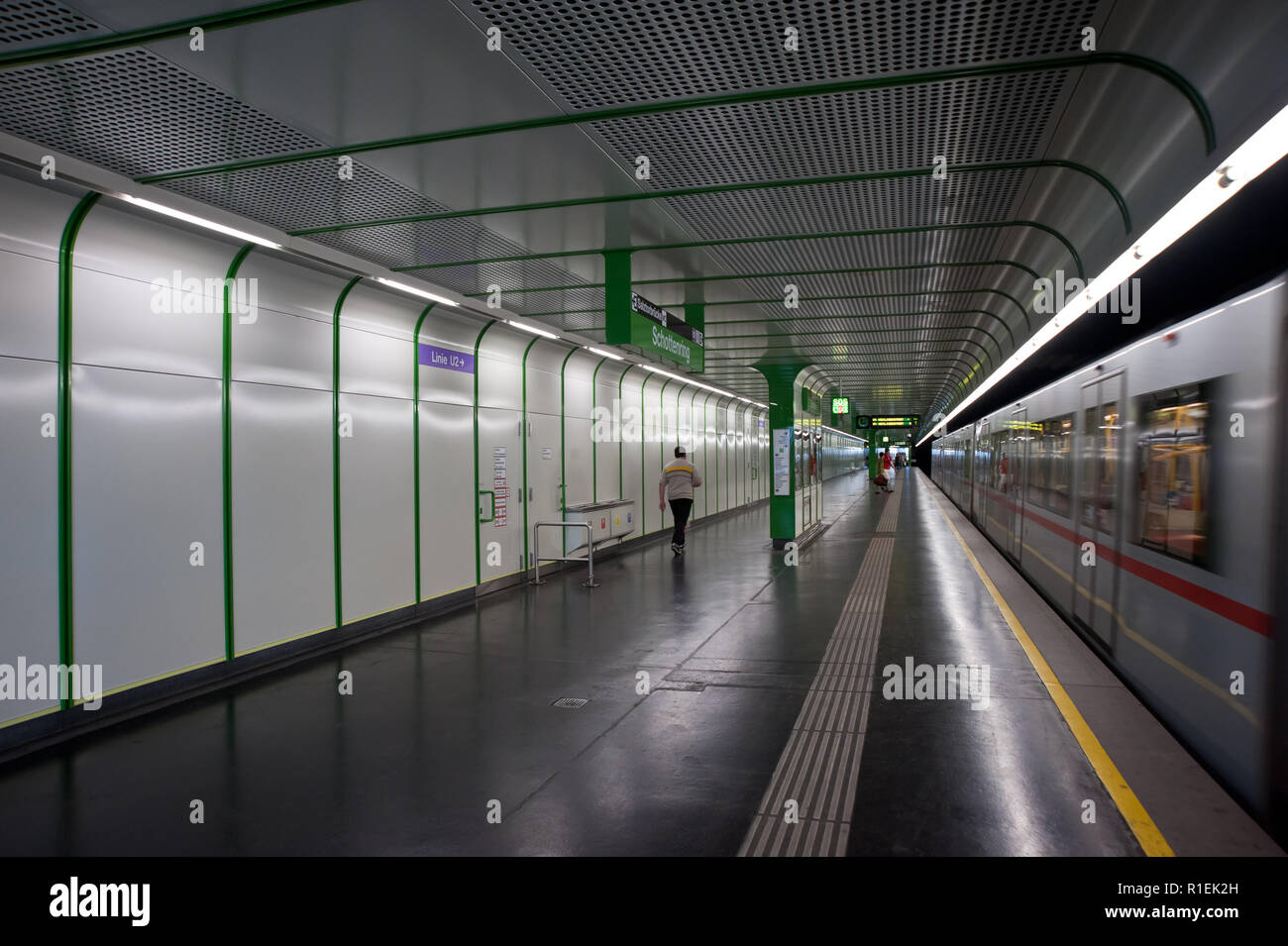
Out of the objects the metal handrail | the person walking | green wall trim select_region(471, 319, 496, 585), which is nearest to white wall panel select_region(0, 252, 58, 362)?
green wall trim select_region(471, 319, 496, 585)

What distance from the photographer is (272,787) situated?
12.4 ft

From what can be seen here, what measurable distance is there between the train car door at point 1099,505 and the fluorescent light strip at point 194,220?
20.9ft

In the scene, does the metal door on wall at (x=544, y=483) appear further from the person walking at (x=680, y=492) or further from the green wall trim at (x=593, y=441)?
the person walking at (x=680, y=492)

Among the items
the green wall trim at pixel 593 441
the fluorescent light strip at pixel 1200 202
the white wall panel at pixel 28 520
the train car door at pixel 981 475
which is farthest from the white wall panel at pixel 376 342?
the train car door at pixel 981 475

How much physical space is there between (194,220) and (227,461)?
1.83m

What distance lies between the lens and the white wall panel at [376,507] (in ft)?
23.4

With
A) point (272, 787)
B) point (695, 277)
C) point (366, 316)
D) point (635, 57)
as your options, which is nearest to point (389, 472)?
point (366, 316)

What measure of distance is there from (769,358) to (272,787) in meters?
11.3
